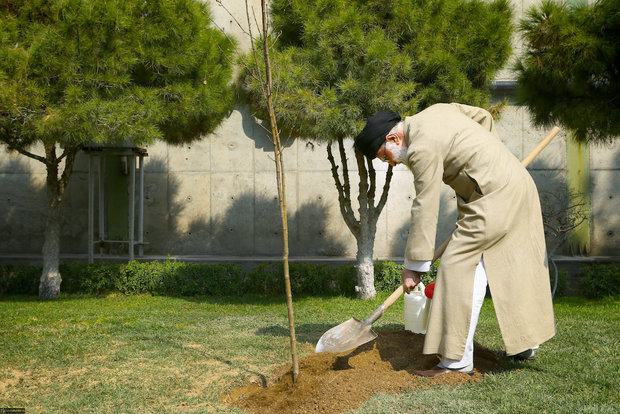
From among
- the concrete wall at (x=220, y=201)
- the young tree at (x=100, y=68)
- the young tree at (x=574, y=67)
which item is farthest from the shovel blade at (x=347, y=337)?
the concrete wall at (x=220, y=201)

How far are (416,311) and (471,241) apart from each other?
106 centimetres

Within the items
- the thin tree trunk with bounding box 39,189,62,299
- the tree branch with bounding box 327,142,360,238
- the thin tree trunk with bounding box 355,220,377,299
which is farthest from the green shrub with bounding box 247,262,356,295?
the thin tree trunk with bounding box 39,189,62,299

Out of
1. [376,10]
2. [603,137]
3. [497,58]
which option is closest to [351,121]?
[376,10]

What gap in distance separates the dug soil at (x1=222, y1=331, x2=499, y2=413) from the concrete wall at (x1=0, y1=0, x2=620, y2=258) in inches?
268

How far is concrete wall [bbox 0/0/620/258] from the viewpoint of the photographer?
34.8 feet

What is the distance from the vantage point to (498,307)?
3.12m

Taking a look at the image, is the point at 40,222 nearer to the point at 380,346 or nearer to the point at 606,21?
the point at 380,346

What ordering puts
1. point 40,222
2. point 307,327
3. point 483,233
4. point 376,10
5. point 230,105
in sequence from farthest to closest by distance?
1. point 40,222
2. point 230,105
3. point 376,10
4. point 307,327
5. point 483,233

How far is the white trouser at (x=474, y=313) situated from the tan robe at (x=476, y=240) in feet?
0.13

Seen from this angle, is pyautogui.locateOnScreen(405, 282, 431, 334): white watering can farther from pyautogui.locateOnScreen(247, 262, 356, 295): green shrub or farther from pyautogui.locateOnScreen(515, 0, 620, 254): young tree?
pyautogui.locateOnScreen(247, 262, 356, 295): green shrub

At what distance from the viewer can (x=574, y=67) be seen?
20.6 ft

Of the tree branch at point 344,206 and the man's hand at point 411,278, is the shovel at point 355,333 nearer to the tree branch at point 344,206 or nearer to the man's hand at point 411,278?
the man's hand at point 411,278

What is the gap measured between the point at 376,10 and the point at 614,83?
2.82m

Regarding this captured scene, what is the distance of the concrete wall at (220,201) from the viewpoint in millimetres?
10617
